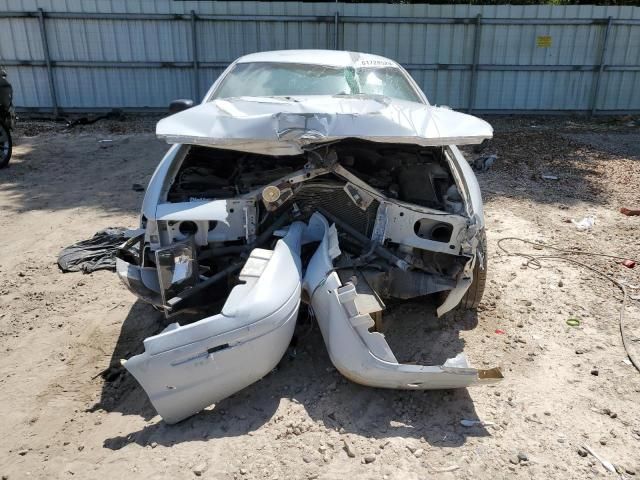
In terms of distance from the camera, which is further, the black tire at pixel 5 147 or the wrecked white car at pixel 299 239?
the black tire at pixel 5 147

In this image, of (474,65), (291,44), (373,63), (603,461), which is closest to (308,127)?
(373,63)

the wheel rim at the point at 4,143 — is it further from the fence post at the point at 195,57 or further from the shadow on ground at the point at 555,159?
the shadow on ground at the point at 555,159

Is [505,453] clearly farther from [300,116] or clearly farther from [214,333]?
[300,116]

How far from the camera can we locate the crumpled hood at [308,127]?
10.0 ft

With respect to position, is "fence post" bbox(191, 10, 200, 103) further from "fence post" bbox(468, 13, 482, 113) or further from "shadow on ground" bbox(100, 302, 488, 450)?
"shadow on ground" bbox(100, 302, 488, 450)

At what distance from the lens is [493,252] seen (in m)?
4.98

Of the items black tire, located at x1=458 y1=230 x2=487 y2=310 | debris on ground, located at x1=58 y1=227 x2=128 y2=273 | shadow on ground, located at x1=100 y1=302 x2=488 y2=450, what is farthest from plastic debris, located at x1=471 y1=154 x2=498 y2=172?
debris on ground, located at x1=58 y1=227 x2=128 y2=273

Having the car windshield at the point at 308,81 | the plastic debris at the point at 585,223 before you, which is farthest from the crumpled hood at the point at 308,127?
the plastic debris at the point at 585,223

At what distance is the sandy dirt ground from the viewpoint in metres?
2.42

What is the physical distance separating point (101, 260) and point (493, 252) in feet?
12.0

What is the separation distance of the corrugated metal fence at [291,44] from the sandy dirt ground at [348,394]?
803 cm

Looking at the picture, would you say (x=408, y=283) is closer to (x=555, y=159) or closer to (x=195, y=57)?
(x=555, y=159)

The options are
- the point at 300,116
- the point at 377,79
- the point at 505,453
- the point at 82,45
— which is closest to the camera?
the point at 505,453

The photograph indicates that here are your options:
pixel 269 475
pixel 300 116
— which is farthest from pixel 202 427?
pixel 300 116
